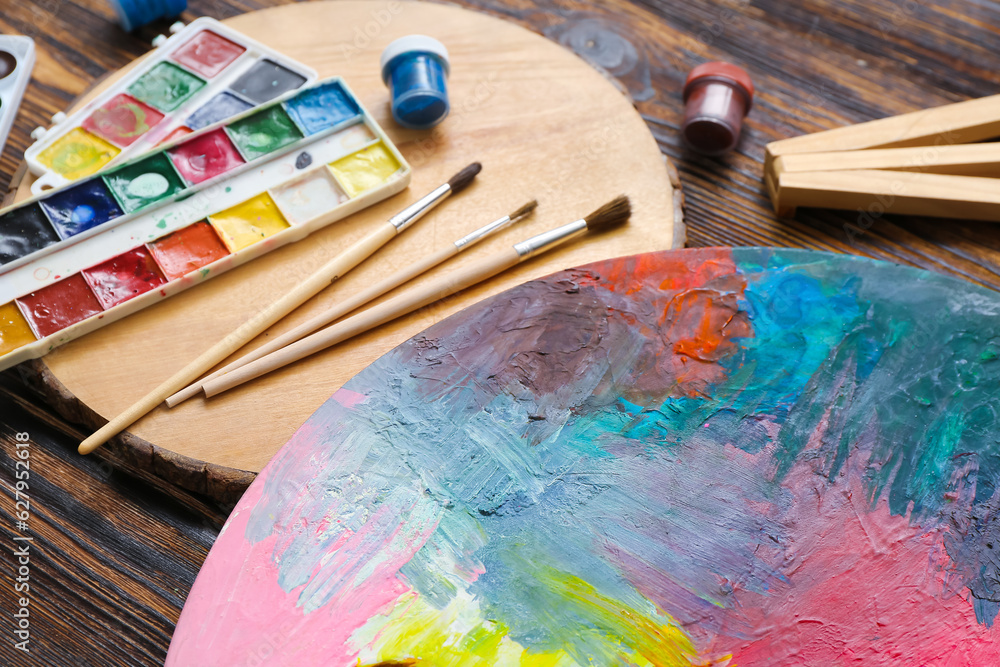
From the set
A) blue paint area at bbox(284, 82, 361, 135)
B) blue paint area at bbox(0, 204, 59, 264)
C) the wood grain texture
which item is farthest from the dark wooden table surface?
blue paint area at bbox(284, 82, 361, 135)

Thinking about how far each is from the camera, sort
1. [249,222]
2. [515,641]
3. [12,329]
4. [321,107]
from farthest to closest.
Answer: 1. [321,107]
2. [249,222]
3. [12,329]
4. [515,641]

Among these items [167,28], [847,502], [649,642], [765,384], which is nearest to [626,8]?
[167,28]

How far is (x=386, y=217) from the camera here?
4.27 feet

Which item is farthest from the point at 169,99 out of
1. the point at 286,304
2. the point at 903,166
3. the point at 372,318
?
the point at 903,166

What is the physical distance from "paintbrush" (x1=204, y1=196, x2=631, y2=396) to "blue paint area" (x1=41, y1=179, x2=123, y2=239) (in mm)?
357

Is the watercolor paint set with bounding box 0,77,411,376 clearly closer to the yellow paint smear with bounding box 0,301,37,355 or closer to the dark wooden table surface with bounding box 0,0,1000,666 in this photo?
the yellow paint smear with bounding box 0,301,37,355

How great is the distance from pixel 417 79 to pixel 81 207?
1.91 feet

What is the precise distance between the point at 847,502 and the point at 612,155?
0.71 m

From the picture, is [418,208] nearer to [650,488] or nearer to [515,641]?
[650,488]

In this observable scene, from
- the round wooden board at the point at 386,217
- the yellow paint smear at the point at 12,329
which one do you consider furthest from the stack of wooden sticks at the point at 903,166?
the yellow paint smear at the point at 12,329

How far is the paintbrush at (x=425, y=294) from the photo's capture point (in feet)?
3.70

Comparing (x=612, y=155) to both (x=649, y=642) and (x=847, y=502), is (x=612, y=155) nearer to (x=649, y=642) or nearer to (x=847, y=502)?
(x=847, y=502)

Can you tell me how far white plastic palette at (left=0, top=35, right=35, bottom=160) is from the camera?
1.38 metres

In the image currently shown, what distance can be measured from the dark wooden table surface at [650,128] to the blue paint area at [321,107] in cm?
55
